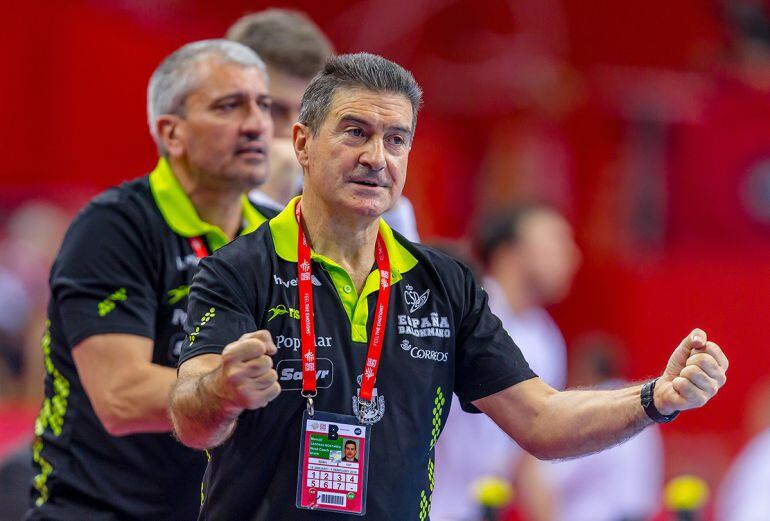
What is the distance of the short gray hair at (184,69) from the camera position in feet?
13.8

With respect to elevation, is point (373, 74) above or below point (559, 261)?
below

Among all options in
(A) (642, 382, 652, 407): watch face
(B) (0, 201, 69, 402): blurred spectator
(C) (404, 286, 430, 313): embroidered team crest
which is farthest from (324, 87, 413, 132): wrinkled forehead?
(B) (0, 201, 69, 402): blurred spectator

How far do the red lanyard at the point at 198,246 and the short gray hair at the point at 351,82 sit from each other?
34.5 inches

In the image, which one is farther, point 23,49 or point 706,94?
point 706,94

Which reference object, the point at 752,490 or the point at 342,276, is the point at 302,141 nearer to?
the point at 342,276

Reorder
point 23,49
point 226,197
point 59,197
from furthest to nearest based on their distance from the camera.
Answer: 1. point 59,197
2. point 23,49
3. point 226,197

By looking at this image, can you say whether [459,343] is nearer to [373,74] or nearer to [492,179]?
[373,74]

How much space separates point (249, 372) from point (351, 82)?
87 centimetres

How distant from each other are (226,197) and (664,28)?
10.2 m

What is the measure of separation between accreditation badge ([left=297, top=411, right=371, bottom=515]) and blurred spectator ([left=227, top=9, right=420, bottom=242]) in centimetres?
161

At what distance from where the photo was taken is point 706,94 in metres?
13.1

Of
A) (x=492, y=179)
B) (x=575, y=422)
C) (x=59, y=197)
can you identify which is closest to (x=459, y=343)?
(x=575, y=422)

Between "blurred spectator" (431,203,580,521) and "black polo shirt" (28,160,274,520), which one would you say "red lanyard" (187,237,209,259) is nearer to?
"black polo shirt" (28,160,274,520)

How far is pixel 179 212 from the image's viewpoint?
159 inches
